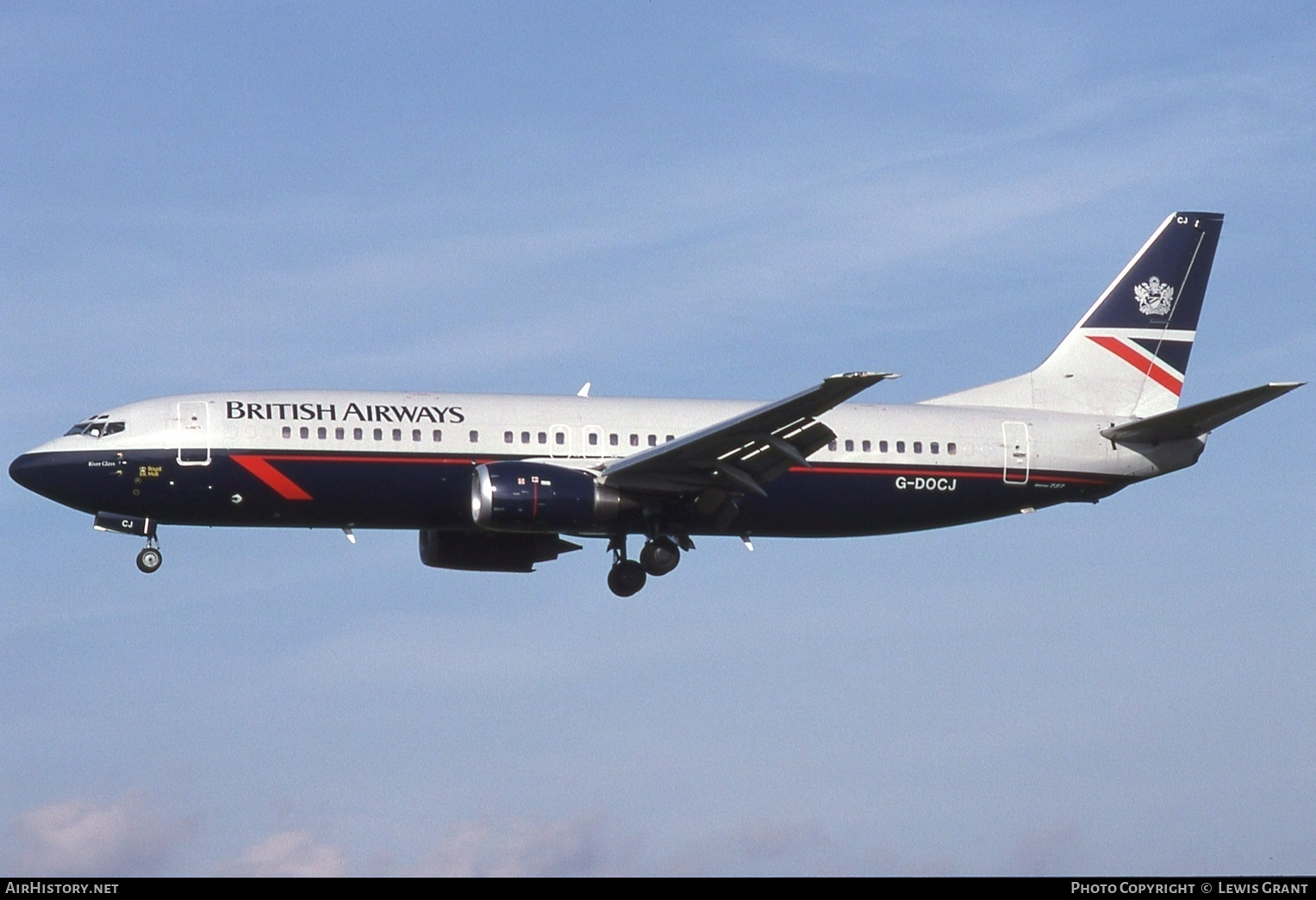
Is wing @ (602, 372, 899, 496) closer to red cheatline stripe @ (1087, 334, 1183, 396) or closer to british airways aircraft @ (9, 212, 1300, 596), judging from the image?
british airways aircraft @ (9, 212, 1300, 596)

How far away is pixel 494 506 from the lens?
47375 mm

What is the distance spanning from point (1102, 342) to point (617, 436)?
14729 millimetres

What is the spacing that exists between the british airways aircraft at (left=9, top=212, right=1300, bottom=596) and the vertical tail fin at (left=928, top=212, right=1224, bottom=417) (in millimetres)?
102

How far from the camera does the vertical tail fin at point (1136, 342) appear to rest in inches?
2196

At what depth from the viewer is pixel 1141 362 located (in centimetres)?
5662

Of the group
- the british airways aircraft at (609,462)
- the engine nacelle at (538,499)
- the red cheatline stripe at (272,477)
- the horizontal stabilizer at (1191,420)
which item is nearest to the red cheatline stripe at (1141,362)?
the british airways aircraft at (609,462)

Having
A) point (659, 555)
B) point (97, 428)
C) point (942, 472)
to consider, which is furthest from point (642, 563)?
point (97, 428)

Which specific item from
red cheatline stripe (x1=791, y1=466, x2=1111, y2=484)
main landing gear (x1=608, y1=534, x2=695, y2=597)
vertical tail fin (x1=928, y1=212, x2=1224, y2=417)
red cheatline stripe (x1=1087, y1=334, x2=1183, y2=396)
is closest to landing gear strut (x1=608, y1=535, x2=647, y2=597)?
main landing gear (x1=608, y1=534, x2=695, y2=597)

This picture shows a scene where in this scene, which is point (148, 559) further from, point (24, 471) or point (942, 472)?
point (942, 472)

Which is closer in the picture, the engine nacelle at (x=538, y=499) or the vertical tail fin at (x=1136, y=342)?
the engine nacelle at (x=538, y=499)

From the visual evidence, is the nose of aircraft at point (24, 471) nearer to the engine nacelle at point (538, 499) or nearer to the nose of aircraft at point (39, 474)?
the nose of aircraft at point (39, 474)

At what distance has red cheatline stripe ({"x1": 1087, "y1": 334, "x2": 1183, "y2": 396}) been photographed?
→ 56.6 metres

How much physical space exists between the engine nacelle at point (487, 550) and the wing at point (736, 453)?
4252 millimetres
